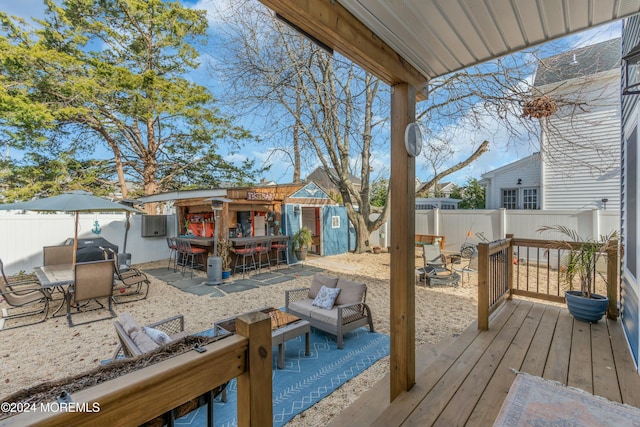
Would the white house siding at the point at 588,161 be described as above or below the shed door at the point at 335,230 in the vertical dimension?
above

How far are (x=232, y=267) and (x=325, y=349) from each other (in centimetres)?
550

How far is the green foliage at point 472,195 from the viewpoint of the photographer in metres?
16.2

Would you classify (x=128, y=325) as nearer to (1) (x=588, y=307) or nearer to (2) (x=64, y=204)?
(2) (x=64, y=204)

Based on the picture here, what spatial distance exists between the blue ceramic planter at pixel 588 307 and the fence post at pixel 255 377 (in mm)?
4169

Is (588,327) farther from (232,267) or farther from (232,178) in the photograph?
(232,178)

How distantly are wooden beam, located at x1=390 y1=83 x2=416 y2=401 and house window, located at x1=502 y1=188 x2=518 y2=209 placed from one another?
11249 mm

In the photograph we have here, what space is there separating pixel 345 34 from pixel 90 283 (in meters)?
5.74

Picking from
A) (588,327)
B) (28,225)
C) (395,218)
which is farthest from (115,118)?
(588,327)

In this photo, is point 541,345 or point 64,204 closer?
point 541,345

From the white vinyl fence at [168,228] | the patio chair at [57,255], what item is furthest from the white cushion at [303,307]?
the white vinyl fence at [168,228]

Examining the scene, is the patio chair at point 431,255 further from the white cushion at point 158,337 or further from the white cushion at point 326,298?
the white cushion at point 158,337

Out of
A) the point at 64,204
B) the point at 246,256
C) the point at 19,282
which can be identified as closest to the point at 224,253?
the point at 246,256

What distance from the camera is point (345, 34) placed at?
158 cm

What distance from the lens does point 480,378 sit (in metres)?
2.40
